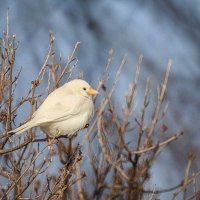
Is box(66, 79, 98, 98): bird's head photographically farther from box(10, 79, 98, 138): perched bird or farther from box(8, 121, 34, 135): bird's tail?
box(8, 121, 34, 135): bird's tail

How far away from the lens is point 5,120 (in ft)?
13.2

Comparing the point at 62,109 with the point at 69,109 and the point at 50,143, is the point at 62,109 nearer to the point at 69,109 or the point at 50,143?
the point at 69,109

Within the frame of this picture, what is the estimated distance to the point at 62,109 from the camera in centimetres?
439

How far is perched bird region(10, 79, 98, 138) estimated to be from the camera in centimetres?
427

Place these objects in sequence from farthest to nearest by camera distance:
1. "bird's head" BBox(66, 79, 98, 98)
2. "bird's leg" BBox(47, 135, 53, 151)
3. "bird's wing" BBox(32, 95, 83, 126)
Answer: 1. "bird's head" BBox(66, 79, 98, 98)
2. "bird's wing" BBox(32, 95, 83, 126)
3. "bird's leg" BBox(47, 135, 53, 151)

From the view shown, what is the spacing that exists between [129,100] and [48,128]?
175 centimetres

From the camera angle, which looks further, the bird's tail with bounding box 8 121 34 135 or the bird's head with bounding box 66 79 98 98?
the bird's head with bounding box 66 79 98 98

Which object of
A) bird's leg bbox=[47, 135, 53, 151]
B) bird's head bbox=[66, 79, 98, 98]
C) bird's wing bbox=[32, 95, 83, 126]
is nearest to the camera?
bird's leg bbox=[47, 135, 53, 151]

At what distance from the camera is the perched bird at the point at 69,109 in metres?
4.27

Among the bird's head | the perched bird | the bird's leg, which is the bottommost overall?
the bird's leg

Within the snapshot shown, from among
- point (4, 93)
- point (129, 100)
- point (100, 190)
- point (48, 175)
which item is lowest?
point (100, 190)

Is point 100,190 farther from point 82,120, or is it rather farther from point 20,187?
point 82,120

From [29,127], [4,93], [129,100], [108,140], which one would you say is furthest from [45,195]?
[129,100]

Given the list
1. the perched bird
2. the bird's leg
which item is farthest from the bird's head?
the bird's leg
